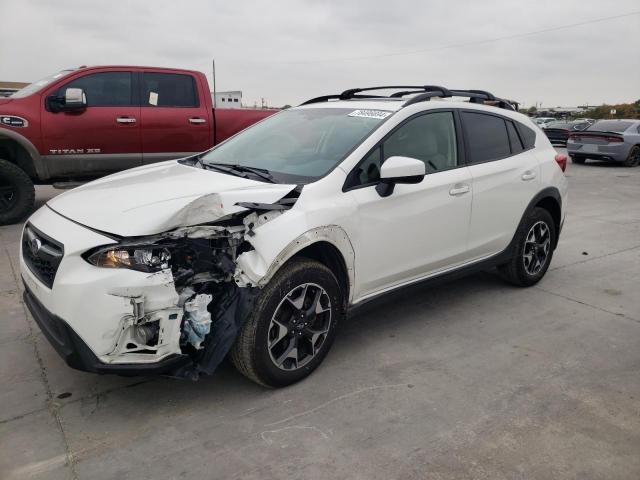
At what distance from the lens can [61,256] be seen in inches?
105

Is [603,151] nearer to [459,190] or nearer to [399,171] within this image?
[459,190]

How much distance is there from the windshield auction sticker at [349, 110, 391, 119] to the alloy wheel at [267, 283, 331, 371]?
1317 millimetres

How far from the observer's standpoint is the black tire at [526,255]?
4.70 meters

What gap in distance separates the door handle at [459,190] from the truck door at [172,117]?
15.4 ft

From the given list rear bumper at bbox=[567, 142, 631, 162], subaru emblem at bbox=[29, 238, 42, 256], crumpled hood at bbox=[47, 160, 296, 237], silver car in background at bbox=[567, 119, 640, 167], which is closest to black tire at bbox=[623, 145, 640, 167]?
silver car in background at bbox=[567, 119, 640, 167]

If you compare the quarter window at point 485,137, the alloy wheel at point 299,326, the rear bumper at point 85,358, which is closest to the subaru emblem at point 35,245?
the rear bumper at point 85,358

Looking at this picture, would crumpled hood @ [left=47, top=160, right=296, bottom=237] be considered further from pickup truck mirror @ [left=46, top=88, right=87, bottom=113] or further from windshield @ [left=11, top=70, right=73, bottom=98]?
windshield @ [left=11, top=70, right=73, bottom=98]

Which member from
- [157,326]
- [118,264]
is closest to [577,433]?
[157,326]

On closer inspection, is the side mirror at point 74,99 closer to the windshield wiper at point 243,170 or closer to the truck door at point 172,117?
the truck door at point 172,117

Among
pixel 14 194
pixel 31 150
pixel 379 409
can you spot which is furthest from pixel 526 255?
pixel 14 194

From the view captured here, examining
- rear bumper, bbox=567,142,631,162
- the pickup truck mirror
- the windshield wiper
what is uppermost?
the pickup truck mirror

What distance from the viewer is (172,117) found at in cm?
748

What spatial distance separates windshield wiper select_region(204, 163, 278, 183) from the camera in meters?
3.36

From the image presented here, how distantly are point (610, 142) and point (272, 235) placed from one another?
16.2 meters
